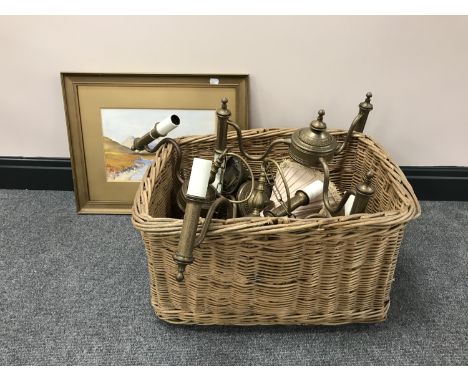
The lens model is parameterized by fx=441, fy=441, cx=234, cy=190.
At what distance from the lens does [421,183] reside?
56.0 inches

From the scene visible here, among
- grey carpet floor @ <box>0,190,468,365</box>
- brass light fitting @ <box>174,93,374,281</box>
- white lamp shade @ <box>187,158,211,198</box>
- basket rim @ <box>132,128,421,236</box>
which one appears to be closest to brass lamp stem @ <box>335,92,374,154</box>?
brass light fitting @ <box>174,93,374,281</box>

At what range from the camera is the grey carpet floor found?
3.08 feet

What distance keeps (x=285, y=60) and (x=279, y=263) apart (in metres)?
0.63

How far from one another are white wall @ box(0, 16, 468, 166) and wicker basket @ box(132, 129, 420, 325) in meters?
0.30

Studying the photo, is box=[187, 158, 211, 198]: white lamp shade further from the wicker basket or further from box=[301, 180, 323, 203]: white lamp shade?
box=[301, 180, 323, 203]: white lamp shade

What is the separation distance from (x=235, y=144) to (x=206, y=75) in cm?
23

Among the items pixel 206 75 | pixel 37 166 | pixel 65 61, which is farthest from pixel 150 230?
pixel 37 166

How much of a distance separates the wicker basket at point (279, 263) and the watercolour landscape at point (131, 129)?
0.25 meters

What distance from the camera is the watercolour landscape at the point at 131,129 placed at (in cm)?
128

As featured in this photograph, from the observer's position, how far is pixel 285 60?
1.22 m

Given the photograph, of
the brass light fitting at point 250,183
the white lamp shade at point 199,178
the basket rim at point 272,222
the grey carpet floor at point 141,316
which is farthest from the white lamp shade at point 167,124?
the grey carpet floor at point 141,316

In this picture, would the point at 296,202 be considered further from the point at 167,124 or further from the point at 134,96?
the point at 134,96

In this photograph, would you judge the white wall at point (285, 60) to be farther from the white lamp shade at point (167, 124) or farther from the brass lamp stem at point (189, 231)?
the brass lamp stem at point (189, 231)
